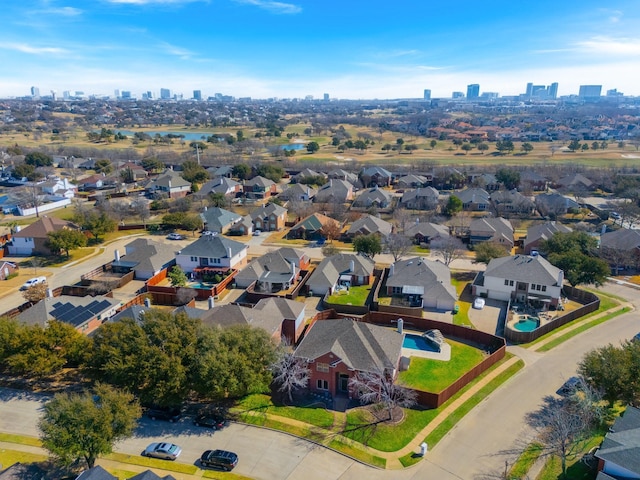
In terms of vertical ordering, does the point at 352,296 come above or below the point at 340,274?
below

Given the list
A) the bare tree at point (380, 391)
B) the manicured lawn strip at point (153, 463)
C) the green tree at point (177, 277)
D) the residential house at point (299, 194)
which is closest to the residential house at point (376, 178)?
the residential house at point (299, 194)

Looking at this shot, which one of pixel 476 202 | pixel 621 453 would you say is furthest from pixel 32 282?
pixel 476 202

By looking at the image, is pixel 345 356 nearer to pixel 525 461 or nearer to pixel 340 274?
pixel 525 461

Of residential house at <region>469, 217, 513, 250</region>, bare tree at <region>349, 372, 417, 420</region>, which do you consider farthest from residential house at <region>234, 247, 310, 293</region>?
residential house at <region>469, 217, 513, 250</region>

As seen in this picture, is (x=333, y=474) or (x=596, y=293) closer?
(x=333, y=474)

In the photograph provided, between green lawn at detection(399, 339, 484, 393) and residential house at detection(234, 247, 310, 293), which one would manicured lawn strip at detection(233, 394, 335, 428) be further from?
residential house at detection(234, 247, 310, 293)

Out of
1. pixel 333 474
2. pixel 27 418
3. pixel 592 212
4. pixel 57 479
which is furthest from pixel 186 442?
pixel 592 212

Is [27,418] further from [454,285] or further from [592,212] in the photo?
[592,212]
